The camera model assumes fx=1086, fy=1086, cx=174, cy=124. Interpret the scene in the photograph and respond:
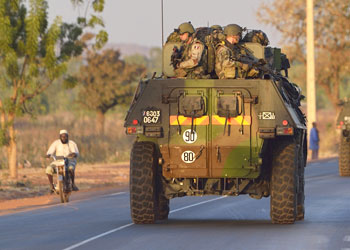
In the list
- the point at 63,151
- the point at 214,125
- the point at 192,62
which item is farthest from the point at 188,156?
the point at 63,151

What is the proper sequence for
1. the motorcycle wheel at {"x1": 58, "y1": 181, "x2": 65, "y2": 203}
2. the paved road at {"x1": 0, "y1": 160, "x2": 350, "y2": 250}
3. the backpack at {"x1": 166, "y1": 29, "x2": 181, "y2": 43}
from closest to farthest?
the paved road at {"x1": 0, "y1": 160, "x2": 350, "y2": 250}
the backpack at {"x1": 166, "y1": 29, "x2": 181, "y2": 43}
the motorcycle wheel at {"x1": 58, "y1": 181, "x2": 65, "y2": 203}

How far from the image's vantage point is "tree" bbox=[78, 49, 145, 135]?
228 ft

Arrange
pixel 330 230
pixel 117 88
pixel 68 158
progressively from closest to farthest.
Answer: pixel 330 230 → pixel 68 158 → pixel 117 88

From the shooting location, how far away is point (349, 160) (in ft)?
117

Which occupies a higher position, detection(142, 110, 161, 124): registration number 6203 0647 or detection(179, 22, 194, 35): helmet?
detection(179, 22, 194, 35): helmet

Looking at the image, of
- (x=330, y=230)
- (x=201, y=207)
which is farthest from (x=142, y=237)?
(x=201, y=207)

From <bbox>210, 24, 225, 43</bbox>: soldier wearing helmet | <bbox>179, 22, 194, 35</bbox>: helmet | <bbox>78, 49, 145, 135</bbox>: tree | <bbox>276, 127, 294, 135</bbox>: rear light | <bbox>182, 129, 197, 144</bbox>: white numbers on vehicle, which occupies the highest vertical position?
<bbox>78, 49, 145, 135</bbox>: tree

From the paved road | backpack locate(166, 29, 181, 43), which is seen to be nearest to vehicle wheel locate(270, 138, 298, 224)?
the paved road

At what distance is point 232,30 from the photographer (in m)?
18.6

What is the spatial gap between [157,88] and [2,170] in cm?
2560

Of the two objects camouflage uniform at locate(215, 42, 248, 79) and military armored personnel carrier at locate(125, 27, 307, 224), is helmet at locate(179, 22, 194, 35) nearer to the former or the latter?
camouflage uniform at locate(215, 42, 248, 79)

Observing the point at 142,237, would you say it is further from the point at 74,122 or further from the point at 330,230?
the point at 74,122

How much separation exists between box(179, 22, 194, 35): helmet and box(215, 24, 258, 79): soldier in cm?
72

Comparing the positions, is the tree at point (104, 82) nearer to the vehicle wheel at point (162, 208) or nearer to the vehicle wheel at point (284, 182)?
the vehicle wheel at point (162, 208)
